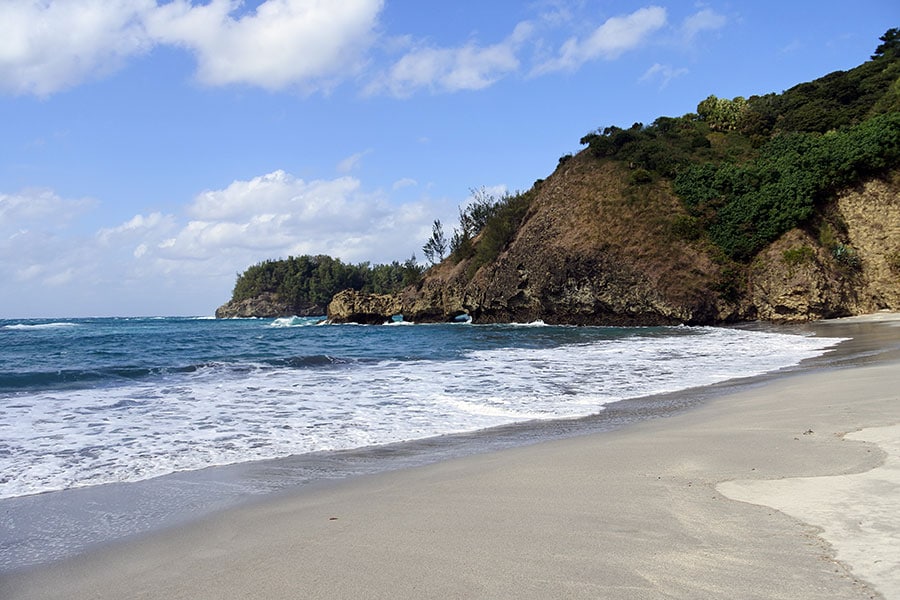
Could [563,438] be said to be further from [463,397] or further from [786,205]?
[786,205]

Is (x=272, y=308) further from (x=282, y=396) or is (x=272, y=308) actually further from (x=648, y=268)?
(x=282, y=396)

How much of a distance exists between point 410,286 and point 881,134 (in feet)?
123

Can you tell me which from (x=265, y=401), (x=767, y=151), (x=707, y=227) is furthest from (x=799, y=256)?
(x=265, y=401)

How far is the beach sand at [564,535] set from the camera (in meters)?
2.69

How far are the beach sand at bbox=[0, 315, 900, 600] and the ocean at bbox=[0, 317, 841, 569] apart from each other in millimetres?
1179

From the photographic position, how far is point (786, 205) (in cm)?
3475

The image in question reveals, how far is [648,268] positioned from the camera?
38156mm

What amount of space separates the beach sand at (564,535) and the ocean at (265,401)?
1.18 metres

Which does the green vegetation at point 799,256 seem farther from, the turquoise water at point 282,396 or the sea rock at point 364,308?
the sea rock at point 364,308

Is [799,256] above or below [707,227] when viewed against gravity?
below

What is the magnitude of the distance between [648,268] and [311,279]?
92.6 m

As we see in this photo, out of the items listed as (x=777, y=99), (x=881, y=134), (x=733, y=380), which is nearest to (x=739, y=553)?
(x=733, y=380)

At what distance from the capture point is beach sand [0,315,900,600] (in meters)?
2.69

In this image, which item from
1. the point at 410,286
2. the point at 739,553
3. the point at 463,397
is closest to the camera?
the point at 739,553
